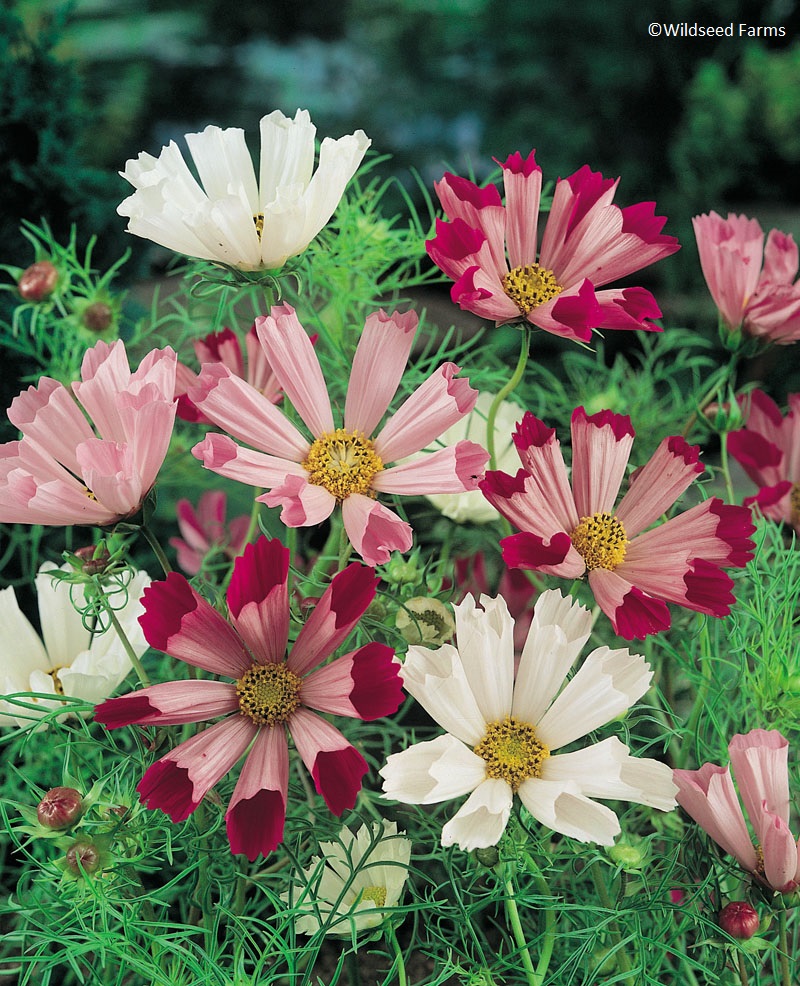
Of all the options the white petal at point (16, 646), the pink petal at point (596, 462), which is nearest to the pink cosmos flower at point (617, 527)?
the pink petal at point (596, 462)

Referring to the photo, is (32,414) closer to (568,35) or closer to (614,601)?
(614,601)

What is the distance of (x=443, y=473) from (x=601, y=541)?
0.07 m

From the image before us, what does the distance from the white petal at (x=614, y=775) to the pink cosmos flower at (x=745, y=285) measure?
236 mm

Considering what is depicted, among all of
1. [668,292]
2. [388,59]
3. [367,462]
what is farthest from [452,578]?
[388,59]

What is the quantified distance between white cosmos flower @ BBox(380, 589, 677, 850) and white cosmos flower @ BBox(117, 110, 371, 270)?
0.48 ft

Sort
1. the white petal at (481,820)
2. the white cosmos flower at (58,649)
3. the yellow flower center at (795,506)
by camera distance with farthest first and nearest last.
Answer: the yellow flower center at (795,506) → the white cosmos flower at (58,649) → the white petal at (481,820)

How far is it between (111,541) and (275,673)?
0.31 feet

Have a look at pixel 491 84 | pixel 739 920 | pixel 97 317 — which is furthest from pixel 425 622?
pixel 491 84

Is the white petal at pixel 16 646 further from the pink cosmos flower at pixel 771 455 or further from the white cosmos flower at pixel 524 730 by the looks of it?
the pink cosmos flower at pixel 771 455

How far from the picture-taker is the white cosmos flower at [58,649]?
42cm

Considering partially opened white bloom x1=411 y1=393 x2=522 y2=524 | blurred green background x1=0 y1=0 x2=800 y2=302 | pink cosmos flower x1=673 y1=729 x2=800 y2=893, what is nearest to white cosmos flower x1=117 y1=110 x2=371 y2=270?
partially opened white bloom x1=411 y1=393 x2=522 y2=524

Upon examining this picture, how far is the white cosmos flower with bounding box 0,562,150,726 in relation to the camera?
0.42m

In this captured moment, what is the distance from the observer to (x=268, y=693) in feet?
1.18

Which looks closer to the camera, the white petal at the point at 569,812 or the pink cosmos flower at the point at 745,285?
the white petal at the point at 569,812
